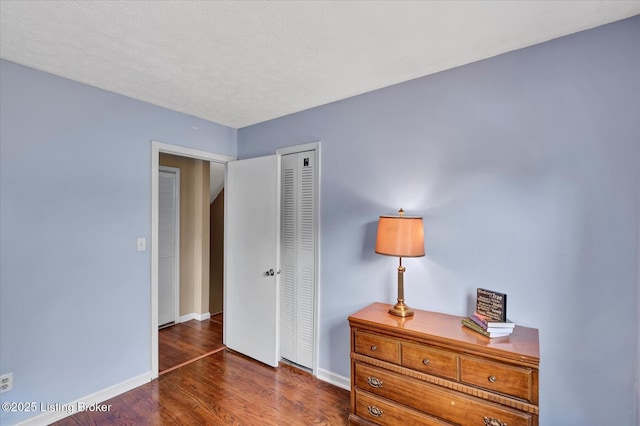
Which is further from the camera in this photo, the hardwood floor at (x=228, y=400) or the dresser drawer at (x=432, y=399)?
the hardwood floor at (x=228, y=400)

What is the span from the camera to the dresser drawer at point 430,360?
160cm

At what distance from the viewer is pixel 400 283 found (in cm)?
198

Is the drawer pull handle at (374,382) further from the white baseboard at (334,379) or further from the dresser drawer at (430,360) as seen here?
the white baseboard at (334,379)

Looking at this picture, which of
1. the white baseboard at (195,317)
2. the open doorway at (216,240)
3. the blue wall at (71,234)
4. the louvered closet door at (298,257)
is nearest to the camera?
the blue wall at (71,234)

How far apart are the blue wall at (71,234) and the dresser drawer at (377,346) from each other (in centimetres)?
190

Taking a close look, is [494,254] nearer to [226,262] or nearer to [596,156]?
[596,156]

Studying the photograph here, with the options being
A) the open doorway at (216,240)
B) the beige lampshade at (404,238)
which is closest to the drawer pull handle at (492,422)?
the beige lampshade at (404,238)

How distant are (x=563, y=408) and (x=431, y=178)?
150 centimetres

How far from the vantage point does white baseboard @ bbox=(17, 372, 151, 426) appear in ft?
6.53

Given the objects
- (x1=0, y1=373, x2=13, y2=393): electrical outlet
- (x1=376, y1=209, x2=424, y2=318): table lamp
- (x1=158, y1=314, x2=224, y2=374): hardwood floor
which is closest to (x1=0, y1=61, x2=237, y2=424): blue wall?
(x1=0, y1=373, x2=13, y2=393): electrical outlet

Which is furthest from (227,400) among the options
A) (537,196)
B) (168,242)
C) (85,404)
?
(537,196)

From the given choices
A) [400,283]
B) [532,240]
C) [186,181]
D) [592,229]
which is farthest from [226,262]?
[592,229]

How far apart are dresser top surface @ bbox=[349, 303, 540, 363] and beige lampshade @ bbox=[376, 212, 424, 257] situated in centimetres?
42

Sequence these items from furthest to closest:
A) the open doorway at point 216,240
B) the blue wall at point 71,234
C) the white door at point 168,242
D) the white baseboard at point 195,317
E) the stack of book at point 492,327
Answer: the open doorway at point 216,240 → the white baseboard at point 195,317 → the white door at point 168,242 → the blue wall at point 71,234 → the stack of book at point 492,327
